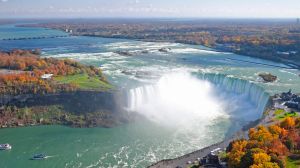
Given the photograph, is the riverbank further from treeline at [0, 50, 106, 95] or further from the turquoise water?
treeline at [0, 50, 106, 95]

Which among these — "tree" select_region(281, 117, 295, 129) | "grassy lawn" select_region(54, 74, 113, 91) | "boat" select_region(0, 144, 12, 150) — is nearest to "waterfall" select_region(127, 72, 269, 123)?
"grassy lawn" select_region(54, 74, 113, 91)

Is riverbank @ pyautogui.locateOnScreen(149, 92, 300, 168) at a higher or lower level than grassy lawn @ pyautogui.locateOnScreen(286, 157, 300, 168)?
lower

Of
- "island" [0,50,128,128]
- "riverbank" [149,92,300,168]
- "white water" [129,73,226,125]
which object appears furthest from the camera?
"white water" [129,73,226,125]

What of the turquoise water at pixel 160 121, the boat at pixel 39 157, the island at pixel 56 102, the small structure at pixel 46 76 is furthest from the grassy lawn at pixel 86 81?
the boat at pixel 39 157

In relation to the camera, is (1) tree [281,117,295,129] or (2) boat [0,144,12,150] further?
(2) boat [0,144,12,150]

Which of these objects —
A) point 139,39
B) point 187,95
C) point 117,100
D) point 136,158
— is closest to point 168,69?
point 187,95

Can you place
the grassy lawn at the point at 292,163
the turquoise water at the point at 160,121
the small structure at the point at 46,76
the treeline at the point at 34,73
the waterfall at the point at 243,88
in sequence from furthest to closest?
1. the small structure at the point at 46,76
2. the treeline at the point at 34,73
3. the waterfall at the point at 243,88
4. the turquoise water at the point at 160,121
5. the grassy lawn at the point at 292,163

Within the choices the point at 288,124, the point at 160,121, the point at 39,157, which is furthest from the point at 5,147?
the point at 288,124

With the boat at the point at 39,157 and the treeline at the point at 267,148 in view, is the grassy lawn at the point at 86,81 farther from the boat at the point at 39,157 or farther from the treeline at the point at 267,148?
the treeline at the point at 267,148
